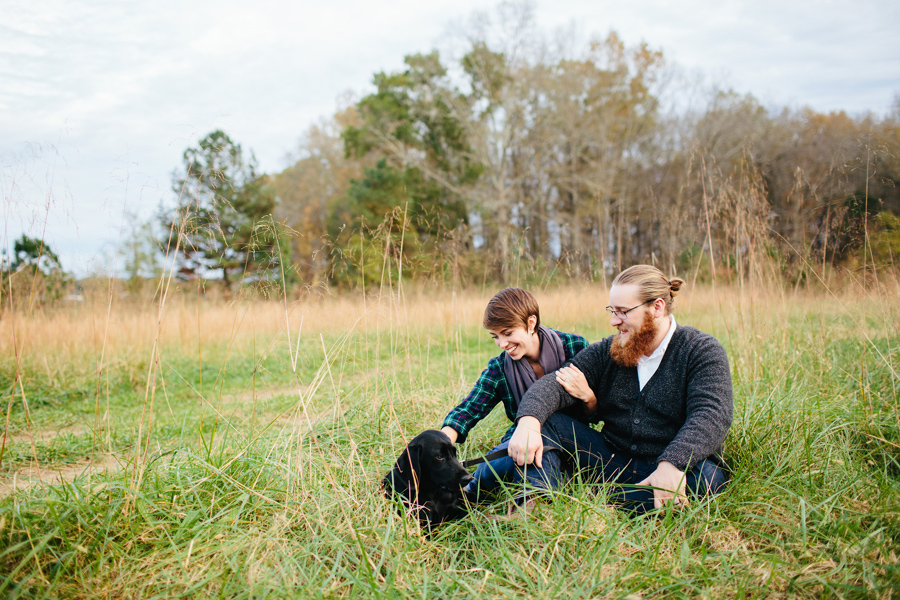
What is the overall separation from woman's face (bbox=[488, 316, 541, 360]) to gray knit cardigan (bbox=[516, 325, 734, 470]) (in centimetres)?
18

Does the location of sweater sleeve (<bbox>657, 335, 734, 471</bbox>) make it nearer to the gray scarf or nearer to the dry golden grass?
the gray scarf

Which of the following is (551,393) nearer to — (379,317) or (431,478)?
(431,478)

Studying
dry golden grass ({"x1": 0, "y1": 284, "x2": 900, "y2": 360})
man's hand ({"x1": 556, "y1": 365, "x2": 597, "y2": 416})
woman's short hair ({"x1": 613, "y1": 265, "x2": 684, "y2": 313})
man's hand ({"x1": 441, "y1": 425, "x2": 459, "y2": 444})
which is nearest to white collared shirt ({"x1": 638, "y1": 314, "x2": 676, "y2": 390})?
woman's short hair ({"x1": 613, "y1": 265, "x2": 684, "y2": 313})

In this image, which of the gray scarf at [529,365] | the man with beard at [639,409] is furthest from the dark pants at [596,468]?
the gray scarf at [529,365]

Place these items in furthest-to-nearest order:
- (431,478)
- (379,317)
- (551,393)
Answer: (379,317)
(551,393)
(431,478)

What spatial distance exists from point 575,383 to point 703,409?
20.9 inches

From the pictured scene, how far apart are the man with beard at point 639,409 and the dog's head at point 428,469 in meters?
0.27

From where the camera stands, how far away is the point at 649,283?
2.10 meters

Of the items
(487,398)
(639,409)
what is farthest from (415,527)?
(639,409)

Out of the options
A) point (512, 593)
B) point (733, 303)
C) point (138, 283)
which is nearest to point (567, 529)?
point (512, 593)

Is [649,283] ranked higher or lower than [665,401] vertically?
higher

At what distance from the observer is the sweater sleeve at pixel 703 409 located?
1857mm

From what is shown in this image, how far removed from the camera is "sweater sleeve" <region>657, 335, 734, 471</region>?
186 centimetres

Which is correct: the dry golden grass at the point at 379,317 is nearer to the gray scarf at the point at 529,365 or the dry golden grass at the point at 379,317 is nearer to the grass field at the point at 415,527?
the grass field at the point at 415,527
